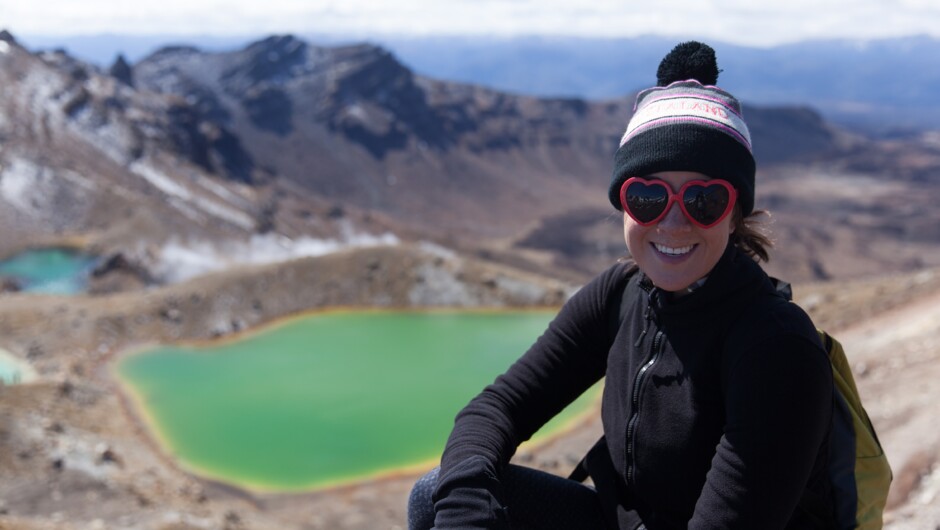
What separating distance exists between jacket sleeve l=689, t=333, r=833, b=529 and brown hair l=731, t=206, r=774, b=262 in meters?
0.71

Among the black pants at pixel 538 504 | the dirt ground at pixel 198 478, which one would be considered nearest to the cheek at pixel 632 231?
the black pants at pixel 538 504

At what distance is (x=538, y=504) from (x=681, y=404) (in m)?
0.91

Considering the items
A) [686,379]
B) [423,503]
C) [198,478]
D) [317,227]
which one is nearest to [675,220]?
[686,379]

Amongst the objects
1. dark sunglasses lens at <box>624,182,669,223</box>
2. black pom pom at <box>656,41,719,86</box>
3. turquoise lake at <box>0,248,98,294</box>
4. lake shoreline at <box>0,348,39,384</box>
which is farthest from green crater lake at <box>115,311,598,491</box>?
turquoise lake at <box>0,248,98,294</box>

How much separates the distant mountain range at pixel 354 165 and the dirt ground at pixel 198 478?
1046 inches

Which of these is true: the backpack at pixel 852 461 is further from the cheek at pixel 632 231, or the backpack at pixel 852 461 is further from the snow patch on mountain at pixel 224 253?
the snow patch on mountain at pixel 224 253

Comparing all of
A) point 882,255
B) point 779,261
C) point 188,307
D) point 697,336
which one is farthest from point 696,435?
point 882,255

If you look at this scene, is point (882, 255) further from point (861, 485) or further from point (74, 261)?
point (861, 485)

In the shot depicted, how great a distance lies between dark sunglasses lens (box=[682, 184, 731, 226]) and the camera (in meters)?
2.95

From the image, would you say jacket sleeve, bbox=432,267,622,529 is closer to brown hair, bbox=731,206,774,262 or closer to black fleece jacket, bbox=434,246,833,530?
black fleece jacket, bbox=434,246,833,530

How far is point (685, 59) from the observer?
318 centimetres

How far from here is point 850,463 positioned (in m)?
2.89

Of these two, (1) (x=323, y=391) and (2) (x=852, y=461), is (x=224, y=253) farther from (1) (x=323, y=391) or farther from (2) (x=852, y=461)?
(2) (x=852, y=461)

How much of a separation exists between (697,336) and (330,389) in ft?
61.4
